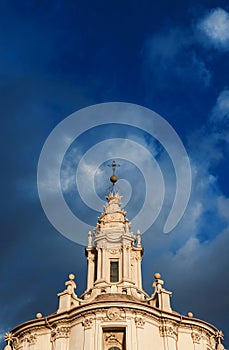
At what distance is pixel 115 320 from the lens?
161ft

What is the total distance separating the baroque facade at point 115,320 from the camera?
162ft

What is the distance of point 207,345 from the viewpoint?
54406 mm

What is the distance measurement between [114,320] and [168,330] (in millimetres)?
5974

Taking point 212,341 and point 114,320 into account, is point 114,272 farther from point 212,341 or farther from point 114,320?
point 212,341

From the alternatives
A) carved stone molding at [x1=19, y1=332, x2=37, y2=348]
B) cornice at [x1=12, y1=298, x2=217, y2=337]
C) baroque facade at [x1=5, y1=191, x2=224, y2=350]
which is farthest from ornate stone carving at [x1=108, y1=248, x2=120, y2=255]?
carved stone molding at [x1=19, y1=332, x2=37, y2=348]

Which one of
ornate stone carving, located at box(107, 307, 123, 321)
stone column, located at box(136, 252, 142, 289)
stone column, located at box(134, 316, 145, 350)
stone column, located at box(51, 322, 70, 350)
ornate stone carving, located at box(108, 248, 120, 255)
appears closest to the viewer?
stone column, located at box(134, 316, 145, 350)

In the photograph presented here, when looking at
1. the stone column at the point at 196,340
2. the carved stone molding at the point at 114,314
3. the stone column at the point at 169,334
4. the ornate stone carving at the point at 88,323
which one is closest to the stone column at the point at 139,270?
the stone column at the point at 169,334

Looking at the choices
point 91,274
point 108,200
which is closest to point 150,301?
point 91,274

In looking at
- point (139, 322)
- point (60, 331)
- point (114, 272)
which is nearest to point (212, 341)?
point (139, 322)

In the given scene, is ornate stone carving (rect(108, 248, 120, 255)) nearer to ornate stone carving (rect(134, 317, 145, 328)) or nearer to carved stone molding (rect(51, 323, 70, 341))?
carved stone molding (rect(51, 323, 70, 341))

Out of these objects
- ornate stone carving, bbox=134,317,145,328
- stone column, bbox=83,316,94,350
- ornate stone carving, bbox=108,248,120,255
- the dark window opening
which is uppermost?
ornate stone carving, bbox=108,248,120,255

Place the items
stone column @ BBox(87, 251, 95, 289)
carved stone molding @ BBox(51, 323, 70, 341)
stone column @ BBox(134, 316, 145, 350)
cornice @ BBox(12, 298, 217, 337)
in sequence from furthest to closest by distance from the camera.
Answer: stone column @ BBox(87, 251, 95, 289), carved stone molding @ BBox(51, 323, 70, 341), cornice @ BBox(12, 298, 217, 337), stone column @ BBox(134, 316, 145, 350)

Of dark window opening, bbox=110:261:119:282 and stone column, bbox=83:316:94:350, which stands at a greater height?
dark window opening, bbox=110:261:119:282

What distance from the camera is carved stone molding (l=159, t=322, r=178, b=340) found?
169 feet
